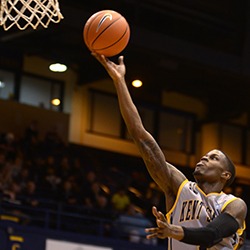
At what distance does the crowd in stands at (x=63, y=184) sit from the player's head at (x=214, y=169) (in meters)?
6.80

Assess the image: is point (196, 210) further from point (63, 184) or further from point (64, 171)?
point (64, 171)

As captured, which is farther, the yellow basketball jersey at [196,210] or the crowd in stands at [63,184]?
the crowd in stands at [63,184]

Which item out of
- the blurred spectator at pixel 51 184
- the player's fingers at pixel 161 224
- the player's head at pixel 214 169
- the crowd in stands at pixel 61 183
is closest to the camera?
the player's fingers at pixel 161 224

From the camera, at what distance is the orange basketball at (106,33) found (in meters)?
4.11

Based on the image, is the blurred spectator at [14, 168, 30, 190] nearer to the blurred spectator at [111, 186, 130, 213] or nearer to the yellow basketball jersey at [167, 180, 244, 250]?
the blurred spectator at [111, 186, 130, 213]

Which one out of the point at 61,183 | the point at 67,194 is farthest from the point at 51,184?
the point at 67,194

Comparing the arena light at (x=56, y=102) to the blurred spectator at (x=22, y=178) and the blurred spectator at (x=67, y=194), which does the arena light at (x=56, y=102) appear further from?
the blurred spectator at (x=22, y=178)

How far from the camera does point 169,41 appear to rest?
12.1 meters

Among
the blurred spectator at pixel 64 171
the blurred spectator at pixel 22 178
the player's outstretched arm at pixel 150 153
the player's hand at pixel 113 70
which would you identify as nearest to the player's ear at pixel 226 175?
the player's outstretched arm at pixel 150 153

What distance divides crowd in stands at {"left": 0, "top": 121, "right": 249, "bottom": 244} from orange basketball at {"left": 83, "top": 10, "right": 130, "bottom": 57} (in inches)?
246

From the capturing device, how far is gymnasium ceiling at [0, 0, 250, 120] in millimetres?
11828

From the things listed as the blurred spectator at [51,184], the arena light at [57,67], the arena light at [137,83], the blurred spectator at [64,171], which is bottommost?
the blurred spectator at [51,184]

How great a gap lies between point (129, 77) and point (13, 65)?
3.47m

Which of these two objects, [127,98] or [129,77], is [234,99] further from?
[127,98]
